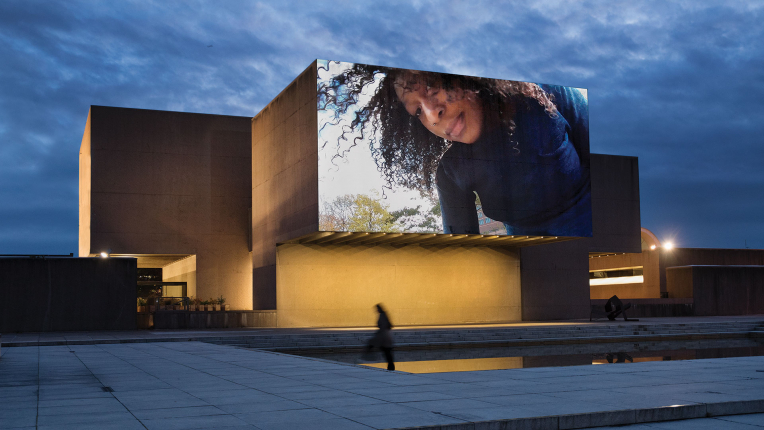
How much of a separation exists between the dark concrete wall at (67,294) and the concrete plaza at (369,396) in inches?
548

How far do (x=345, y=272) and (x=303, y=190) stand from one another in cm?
487

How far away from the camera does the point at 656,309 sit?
36562mm

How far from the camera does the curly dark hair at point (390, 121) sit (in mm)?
25141

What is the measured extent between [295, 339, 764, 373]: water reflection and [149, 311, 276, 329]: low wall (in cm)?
923

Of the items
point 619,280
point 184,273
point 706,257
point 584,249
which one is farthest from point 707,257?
point 184,273

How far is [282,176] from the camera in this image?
1118 inches

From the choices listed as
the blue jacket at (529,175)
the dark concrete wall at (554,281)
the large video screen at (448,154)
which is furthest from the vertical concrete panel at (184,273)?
the dark concrete wall at (554,281)

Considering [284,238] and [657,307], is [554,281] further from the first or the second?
[284,238]

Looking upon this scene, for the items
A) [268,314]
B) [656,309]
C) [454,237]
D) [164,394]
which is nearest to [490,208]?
[454,237]

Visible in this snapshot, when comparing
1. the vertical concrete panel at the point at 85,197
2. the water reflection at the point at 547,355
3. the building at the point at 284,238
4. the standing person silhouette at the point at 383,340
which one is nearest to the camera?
the standing person silhouette at the point at 383,340

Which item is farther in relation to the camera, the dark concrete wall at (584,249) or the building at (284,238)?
the dark concrete wall at (584,249)

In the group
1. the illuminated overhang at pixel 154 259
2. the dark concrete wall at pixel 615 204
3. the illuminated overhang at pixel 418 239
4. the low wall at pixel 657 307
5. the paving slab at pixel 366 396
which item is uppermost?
the dark concrete wall at pixel 615 204

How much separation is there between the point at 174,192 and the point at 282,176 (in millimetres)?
8202

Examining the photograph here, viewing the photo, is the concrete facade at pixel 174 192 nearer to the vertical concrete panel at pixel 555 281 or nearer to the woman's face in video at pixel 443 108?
the woman's face in video at pixel 443 108
